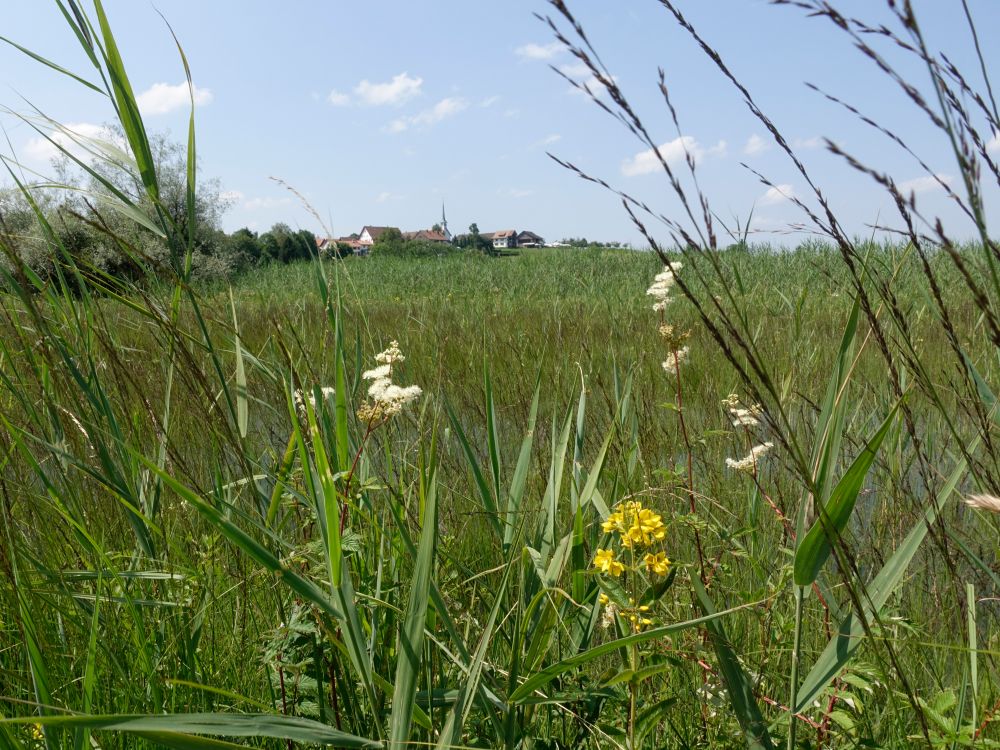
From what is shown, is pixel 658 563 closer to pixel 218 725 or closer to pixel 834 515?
pixel 834 515

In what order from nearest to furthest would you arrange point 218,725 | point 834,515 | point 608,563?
1. point 218,725
2. point 834,515
3. point 608,563

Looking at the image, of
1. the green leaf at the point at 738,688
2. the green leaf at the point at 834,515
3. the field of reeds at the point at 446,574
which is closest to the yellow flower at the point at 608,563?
the field of reeds at the point at 446,574

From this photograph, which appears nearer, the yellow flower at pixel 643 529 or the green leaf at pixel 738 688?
the green leaf at pixel 738 688

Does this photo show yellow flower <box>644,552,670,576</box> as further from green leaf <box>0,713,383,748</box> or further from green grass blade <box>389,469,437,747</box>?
green leaf <box>0,713,383,748</box>

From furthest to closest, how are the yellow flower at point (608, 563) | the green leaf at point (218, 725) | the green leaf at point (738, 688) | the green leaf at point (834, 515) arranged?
1. the yellow flower at point (608, 563)
2. the green leaf at point (738, 688)
3. the green leaf at point (834, 515)
4. the green leaf at point (218, 725)

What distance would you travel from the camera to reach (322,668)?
4.06ft

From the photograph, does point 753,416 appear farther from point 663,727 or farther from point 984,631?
point 984,631

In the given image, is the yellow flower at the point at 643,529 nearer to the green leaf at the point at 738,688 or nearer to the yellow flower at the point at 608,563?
the yellow flower at the point at 608,563

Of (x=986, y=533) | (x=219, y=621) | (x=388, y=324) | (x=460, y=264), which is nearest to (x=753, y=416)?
(x=986, y=533)

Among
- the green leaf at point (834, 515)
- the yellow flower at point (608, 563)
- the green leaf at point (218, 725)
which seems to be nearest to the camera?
the green leaf at point (218, 725)

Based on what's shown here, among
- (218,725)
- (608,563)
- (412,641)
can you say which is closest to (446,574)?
(608,563)

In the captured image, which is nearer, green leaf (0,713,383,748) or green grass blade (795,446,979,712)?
green leaf (0,713,383,748)

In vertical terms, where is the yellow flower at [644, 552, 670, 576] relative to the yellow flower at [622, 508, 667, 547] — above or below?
below

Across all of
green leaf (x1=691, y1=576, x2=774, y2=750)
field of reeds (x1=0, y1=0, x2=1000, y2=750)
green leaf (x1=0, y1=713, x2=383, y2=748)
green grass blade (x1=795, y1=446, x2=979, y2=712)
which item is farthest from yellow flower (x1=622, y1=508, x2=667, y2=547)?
green leaf (x1=0, y1=713, x2=383, y2=748)
